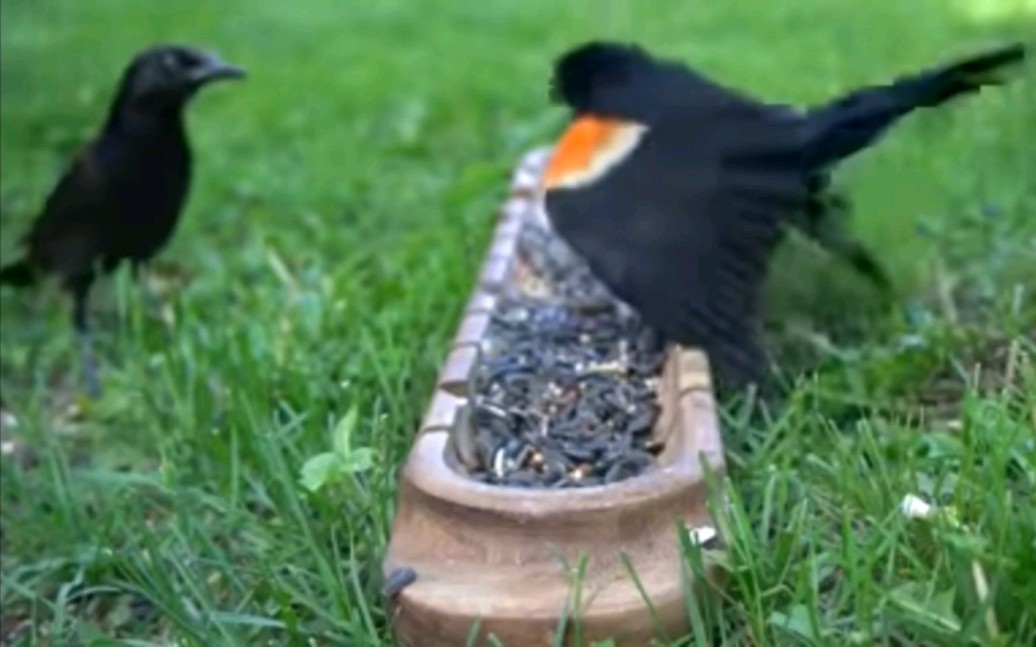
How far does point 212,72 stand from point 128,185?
0.33m

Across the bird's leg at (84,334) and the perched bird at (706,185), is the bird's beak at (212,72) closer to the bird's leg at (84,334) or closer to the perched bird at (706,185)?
the bird's leg at (84,334)

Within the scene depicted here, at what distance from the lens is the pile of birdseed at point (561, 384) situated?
9.57ft

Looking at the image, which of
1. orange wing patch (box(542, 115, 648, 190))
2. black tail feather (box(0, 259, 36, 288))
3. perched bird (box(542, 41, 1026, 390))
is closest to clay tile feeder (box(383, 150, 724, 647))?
perched bird (box(542, 41, 1026, 390))

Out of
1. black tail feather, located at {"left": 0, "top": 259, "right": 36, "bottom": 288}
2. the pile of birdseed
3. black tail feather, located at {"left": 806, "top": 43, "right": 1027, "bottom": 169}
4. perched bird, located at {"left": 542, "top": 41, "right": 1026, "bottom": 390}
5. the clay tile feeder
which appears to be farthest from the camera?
black tail feather, located at {"left": 0, "top": 259, "right": 36, "bottom": 288}

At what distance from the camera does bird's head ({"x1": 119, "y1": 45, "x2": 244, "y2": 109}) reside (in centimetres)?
453

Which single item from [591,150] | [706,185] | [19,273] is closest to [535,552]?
[706,185]

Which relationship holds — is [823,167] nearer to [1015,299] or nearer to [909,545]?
[1015,299]

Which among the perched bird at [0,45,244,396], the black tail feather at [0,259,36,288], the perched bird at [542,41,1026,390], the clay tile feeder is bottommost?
the black tail feather at [0,259,36,288]

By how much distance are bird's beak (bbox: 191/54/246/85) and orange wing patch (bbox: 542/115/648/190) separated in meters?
1.23

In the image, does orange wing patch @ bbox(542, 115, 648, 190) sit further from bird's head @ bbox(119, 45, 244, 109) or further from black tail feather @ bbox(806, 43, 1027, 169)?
bird's head @ bbox(119, 45, 244, 109)

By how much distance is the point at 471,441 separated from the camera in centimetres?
294

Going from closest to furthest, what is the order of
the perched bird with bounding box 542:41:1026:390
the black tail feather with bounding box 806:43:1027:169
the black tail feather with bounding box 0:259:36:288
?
the perched bird with bounding box 542:41:1026:390 → the black tail feather with bounding box 806:43:1027:169 → the black tail feather with bounding box 0:259:36:288

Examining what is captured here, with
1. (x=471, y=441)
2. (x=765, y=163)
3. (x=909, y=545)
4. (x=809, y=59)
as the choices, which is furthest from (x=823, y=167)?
(x=809, y=59)

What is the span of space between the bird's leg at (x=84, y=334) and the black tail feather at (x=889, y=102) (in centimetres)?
160
